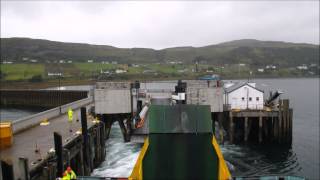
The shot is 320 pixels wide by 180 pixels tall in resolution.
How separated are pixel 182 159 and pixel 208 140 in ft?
2.84

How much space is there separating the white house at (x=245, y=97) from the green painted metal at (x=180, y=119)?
35843 mm

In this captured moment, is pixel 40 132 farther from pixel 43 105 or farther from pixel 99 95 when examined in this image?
pixel 43 105

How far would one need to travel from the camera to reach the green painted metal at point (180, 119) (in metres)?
8.49

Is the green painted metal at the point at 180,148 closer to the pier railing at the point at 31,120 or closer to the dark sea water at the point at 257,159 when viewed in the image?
the dark sea water at the point at 257,159

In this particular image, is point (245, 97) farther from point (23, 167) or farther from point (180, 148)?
point (180, 148)

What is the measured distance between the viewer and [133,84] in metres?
38.2

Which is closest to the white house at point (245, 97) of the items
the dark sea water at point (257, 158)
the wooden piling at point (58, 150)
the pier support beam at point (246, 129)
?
the pier support beam at point (246, 129)

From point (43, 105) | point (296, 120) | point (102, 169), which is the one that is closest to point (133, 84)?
point (102, 169)

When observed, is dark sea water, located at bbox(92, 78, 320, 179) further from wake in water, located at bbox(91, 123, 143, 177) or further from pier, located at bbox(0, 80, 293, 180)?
pier, located at bbox(0, 80, 293, 180)

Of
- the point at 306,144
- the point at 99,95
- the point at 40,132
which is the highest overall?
the point at 99,95

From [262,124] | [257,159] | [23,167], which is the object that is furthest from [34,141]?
[262,124]

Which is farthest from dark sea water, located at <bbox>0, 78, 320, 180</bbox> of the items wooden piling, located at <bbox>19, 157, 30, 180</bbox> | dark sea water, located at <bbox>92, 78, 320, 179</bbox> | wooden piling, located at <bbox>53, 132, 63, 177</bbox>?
wooden piling, located at <bbox>19, 157, 30, 180</bbox>

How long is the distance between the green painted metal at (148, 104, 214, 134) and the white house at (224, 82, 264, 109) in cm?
3584

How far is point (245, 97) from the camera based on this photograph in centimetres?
4378
